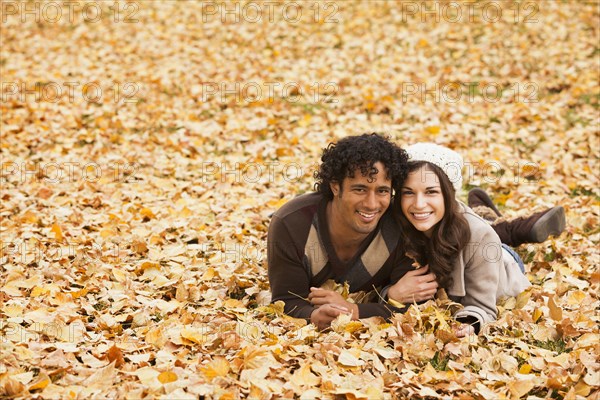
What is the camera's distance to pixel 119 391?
8.56 ft

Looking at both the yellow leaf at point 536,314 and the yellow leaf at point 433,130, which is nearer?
the yellow leaf at point 536,314

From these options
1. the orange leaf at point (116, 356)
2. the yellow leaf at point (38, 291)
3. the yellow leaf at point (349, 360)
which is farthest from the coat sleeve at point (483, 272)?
the yellow leaf at point (38, 291)

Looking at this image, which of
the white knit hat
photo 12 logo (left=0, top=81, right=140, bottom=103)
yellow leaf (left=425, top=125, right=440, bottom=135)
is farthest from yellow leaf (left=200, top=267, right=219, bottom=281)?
photo 12 logo (left=0, top=81, right=140, bottom=103)

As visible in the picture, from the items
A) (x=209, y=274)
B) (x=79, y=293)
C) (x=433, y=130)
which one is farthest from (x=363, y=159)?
(x=433, y=130)

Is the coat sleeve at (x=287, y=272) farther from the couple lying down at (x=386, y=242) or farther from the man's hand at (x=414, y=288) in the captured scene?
the man's hand at (x=414, y=288)

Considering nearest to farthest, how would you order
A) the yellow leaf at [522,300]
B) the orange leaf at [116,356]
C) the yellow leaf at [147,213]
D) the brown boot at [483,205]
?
the orange leaf at [116,356] < the yellow leaf at [522,300] < the brown boot at [483,205] < the yellow leaf at [147,213]

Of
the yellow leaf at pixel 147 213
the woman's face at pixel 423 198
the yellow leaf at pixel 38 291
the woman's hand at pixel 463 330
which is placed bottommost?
the woman's hand at pixel 463 330

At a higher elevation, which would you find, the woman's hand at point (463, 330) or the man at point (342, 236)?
the man at point (342, 236)

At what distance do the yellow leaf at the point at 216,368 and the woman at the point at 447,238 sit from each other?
3.72 feet

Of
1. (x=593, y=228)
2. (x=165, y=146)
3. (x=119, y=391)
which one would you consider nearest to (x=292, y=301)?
(x=119, y=391)

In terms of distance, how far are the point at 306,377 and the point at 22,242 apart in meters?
2.49

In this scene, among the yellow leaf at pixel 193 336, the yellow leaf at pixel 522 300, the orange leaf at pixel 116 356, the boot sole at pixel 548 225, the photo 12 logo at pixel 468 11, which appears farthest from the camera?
the photo 12 logo at pixel 468 11

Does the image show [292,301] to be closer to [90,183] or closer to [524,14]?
[90,183]

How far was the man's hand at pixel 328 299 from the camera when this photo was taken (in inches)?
135
